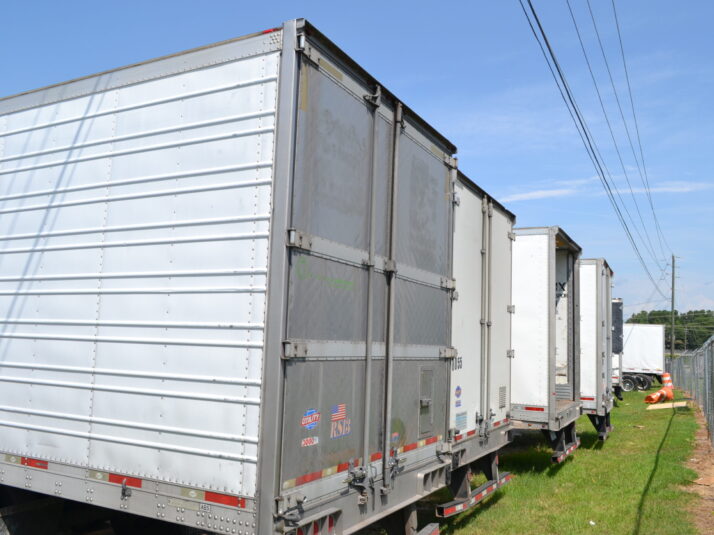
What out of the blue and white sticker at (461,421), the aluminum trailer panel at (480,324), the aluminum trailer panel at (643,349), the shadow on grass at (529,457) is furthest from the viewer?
the aluminum trailer panel at (643,349)

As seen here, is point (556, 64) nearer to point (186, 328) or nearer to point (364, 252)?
point (364, 252)

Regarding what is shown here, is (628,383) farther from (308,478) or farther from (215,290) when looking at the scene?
(215,290)

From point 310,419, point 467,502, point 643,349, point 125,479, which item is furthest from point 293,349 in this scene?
point 643,349

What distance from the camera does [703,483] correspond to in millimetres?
9906

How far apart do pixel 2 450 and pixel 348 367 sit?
2.45 meters

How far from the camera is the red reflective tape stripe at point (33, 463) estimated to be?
4.23 m

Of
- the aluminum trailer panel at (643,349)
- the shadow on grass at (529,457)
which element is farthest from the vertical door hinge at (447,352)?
the aluminum trailer panel at (643,349)

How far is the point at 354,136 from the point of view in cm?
432

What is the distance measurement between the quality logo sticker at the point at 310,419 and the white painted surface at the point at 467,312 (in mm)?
2439

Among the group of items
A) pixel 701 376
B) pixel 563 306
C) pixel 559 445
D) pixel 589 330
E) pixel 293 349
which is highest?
pixel 563 306

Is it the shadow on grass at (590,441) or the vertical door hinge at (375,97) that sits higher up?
the vertical door hinge at (375,97)

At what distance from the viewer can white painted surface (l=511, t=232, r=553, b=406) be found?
9.15 metres

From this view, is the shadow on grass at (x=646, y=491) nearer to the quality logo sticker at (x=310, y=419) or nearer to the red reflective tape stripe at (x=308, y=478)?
the red reflective tape stripe at (x=308, y=478)

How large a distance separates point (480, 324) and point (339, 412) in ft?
10.9
